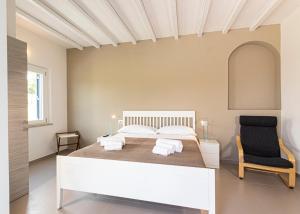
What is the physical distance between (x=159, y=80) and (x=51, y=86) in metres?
2.62

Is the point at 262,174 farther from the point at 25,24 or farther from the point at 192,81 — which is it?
the point at 25,24

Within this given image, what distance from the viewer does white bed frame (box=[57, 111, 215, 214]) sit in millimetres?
1691

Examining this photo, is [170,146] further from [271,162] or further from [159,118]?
[159,118]

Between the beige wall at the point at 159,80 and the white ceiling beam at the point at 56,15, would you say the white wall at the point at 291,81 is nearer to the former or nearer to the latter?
the beige wall at the point at 159,80

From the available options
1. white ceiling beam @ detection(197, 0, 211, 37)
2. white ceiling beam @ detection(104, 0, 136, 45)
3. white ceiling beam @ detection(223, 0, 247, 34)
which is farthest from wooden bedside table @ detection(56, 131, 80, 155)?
white ceiling beam @ detection(223, 0, 247, 34)

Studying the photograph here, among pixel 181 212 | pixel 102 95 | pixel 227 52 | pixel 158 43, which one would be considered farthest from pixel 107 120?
pixel 227 52

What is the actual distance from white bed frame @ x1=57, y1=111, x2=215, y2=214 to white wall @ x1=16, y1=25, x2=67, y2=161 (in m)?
2.14

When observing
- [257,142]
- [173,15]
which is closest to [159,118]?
[257,142]

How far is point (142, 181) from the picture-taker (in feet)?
6.14

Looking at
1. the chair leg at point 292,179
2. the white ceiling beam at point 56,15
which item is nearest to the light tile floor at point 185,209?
the chair leg at point 292,179

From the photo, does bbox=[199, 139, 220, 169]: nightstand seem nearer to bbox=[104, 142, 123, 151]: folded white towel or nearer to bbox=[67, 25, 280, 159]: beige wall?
bbox=[67, 25, 280, 159]: beige wall

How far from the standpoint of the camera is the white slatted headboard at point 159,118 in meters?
3.86

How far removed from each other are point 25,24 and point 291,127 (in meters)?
5.34

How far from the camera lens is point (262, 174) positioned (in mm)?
3051
